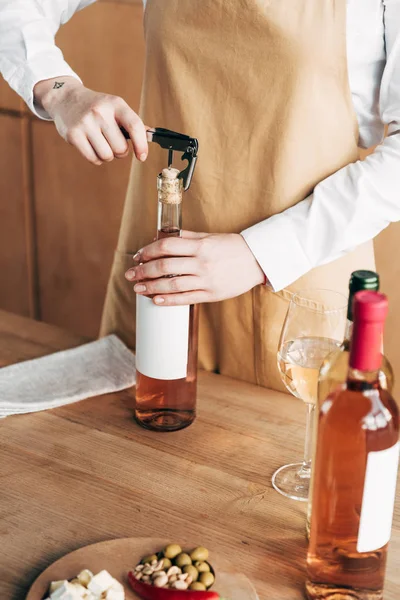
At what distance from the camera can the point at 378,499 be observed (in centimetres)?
70

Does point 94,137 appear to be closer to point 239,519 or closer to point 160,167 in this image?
point 160,167

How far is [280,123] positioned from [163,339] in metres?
0.44

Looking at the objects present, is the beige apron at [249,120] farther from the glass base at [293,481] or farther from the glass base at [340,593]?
the glass base at [340,593]

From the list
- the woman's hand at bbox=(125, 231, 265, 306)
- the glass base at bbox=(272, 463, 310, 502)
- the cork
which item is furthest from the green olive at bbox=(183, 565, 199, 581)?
the cork

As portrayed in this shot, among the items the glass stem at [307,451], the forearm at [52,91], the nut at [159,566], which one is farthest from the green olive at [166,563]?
the forearm at [52,91]

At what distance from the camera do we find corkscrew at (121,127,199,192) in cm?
109

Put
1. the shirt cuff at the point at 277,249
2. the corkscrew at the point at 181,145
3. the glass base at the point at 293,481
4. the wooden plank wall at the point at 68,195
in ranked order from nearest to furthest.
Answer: the glass base at the point at 293,481 < the corkscrew at the point at 181,145 < the shirt cuff at the point at 277,249 < the wooden plank wall at the point at 68,195

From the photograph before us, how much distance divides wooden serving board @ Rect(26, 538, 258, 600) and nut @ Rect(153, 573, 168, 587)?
0.02 metres

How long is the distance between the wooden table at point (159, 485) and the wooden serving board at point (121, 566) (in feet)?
0.11

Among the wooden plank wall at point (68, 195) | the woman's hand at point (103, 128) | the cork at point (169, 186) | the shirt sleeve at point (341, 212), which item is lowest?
the wooden plank wall at point (68, 195)

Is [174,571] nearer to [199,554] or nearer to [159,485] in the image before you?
[199,554]

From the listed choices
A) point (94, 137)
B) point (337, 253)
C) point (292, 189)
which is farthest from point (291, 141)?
point (94, 137)

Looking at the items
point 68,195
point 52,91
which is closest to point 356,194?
point 52,91

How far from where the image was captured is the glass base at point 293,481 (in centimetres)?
95
